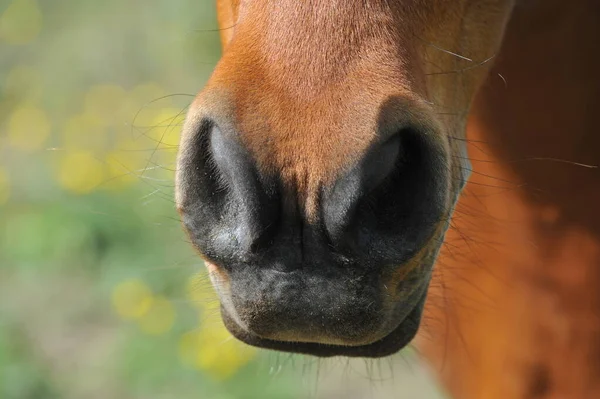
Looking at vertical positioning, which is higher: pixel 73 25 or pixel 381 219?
pixel 381 219

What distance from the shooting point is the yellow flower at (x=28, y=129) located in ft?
11.9

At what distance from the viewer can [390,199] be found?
957 mm

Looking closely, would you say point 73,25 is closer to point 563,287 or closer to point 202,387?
point 202,387

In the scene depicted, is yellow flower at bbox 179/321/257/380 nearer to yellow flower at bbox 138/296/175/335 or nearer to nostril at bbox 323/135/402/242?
yellow flower at bbox 138/296/175/335

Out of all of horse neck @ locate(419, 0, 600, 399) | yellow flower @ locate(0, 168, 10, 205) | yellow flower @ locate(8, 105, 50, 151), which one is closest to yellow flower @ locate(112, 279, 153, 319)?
yellow flower @ locate(0, 168, 10, 205)

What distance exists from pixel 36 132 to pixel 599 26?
2.81 meters

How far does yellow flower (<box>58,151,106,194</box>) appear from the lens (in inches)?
126

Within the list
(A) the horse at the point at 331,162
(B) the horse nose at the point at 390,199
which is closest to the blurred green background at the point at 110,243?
(A) the horse at the point at 331,162

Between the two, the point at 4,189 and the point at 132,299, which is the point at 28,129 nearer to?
the point at 4,189

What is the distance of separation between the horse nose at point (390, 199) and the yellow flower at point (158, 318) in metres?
1.96

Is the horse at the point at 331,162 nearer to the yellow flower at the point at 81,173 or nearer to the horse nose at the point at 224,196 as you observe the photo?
the horse nose at the point at 224,196

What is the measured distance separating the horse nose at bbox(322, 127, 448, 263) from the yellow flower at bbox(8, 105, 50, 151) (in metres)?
2.94

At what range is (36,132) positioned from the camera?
3.65 meters

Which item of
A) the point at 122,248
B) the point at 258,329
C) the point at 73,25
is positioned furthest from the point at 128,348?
the point at 73,25
